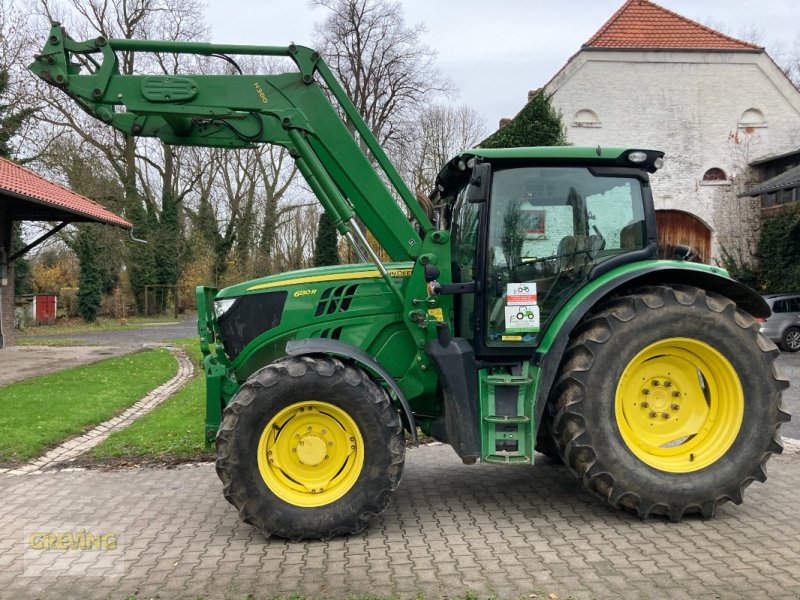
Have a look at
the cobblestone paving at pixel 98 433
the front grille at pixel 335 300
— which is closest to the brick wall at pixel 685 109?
the cobblestone paving at pixel 98 433

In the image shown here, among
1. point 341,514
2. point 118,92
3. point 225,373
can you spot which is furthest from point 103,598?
point 118,92

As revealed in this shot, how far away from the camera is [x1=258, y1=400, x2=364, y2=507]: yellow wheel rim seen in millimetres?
4152

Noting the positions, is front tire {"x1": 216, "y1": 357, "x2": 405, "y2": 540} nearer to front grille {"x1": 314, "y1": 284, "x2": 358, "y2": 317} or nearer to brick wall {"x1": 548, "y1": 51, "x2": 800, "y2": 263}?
front grille {"x1": 314, "y1": 284, "x2": 358, "y2": 317}

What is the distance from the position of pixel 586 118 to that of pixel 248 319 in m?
18.9

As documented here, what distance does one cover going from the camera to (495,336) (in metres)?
4.46

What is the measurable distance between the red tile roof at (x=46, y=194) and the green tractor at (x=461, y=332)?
37.2 ft

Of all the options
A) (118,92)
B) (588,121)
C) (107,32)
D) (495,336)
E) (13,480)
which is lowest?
(13,480)

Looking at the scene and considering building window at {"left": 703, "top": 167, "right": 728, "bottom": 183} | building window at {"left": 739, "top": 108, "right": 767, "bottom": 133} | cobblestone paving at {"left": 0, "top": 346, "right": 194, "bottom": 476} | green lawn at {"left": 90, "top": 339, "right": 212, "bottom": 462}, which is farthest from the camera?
building window at {"left": 703, "top": 167, "right": 728, "bottom": 183}

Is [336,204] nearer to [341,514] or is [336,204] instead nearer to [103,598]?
[341,514]

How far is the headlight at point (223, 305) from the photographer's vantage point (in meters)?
4.84

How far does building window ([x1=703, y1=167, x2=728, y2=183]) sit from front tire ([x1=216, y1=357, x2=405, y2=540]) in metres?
20.6

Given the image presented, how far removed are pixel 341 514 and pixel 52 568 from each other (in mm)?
1672

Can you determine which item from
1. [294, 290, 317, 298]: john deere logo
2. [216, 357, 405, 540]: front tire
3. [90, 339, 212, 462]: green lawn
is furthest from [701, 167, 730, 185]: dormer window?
[216, 357, 405, 540]: front tire

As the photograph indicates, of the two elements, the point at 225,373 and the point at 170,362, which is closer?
the point at 225,373
